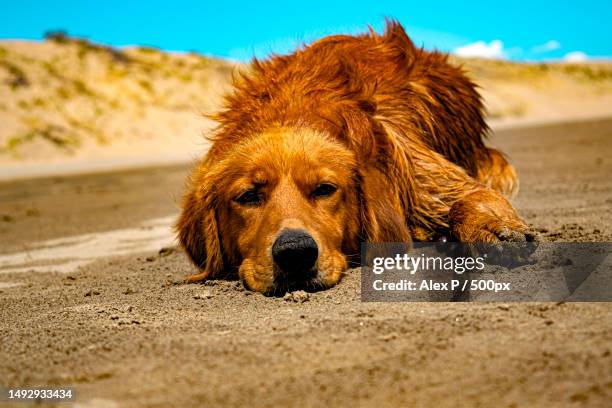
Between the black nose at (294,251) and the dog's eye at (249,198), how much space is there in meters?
0.43

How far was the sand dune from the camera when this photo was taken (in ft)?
74.3

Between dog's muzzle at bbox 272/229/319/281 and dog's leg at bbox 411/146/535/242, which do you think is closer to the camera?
dog's muzzle at bbox 272/229/319/281

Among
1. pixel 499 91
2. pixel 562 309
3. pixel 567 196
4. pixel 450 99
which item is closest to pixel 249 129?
pixel 450 99

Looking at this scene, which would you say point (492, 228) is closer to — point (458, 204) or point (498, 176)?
point (458, 204)

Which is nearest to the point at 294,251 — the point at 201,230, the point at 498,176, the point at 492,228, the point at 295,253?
the point at 295,253

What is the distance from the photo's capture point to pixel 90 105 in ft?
89.4

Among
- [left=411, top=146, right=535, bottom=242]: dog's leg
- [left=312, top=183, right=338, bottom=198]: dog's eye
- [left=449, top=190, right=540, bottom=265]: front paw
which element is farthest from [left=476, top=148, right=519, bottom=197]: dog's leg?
[left=312, top=183, right=338, bottom=198]: dog's eye

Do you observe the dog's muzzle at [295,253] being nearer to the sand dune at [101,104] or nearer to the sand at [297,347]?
the sand at [297,347]

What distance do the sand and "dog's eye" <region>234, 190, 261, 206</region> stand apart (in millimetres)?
466

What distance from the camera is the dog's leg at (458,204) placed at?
343 centimetres

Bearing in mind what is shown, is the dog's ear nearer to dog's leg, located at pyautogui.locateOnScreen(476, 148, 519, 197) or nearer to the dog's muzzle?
the dog's muzzle

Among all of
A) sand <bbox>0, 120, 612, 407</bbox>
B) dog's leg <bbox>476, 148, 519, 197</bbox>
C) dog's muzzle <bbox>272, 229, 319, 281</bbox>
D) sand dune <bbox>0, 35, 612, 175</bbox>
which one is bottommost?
sand <bbox>0, 120, 612, 407</bbox>

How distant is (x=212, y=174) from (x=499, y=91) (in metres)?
44.7

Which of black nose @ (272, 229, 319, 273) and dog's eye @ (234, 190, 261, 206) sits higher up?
dog's eye @ (234, 190, 261, 206)
